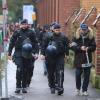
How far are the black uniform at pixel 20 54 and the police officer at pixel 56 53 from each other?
38cm

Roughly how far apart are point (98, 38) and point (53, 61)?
1846mm

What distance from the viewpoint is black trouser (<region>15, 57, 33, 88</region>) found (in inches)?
581

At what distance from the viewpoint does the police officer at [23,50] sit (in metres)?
14.7

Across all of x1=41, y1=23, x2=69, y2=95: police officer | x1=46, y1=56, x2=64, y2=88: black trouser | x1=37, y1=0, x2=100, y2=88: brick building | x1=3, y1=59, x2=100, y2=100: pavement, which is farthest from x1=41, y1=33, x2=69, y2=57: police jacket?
x1=37, y1=0, x2=100, y2=88: brick building

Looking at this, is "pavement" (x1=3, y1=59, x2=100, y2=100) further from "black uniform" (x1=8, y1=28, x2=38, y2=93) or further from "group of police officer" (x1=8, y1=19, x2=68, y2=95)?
"black uniform" (x1=8, y1=28, x2=38, y2=93)

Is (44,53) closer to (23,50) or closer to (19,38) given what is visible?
(23,50)

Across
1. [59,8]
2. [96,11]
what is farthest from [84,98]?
[59,8]

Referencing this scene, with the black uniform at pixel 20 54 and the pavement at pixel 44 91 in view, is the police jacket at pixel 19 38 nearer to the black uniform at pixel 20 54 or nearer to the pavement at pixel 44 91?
the black uniform at pixel 20 54

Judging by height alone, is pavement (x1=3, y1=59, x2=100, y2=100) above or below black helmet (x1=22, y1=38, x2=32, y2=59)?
below

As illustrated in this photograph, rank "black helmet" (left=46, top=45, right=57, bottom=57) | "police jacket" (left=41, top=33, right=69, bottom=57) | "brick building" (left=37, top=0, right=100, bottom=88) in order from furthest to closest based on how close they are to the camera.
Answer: "brick building" (left=37, top=0, right=100, bottom=88) → "police jacket" (left=41, top=33, right=69, bottom=57) → "black helmet" (left=46, top=45, right=57, bottom=57)

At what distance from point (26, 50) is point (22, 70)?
2.04 feet

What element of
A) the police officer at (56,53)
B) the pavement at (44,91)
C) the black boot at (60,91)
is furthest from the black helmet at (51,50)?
the pavement at (44,91)

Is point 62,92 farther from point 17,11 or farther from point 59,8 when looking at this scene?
point 17,11

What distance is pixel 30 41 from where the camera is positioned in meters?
14.9
